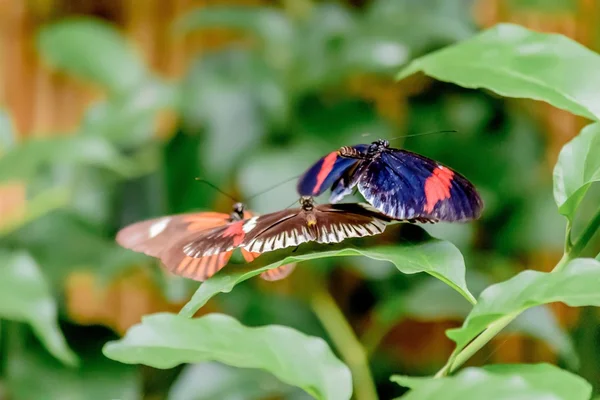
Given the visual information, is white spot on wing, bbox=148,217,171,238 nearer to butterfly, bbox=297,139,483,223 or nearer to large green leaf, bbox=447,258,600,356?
butterfly, bbox=297,139,483,223

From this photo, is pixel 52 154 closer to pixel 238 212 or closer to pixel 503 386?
pixel 238 212

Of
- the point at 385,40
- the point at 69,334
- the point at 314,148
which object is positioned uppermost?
the point at 385,40

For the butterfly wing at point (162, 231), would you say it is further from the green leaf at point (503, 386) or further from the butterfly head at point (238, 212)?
the green leaf at point (503, 386)

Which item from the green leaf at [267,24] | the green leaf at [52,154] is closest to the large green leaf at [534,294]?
the green leaf at [52,154]

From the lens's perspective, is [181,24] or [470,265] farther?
[181,24]

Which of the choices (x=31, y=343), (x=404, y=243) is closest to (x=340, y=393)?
(x=404, y=243)

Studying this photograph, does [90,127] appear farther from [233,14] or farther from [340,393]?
[340,393]

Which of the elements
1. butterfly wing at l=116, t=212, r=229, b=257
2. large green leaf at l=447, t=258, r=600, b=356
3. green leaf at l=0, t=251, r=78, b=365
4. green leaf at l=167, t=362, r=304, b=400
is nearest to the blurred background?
green leaf at l=167, t=362, r=304, b=400
